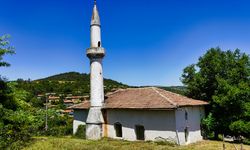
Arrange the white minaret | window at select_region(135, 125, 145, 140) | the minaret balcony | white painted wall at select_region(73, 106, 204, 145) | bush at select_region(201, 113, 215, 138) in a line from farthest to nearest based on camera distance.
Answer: bush at select_region(201, 113, 215, 138) → the minaret balcony → the white minaret → window at select_region(135, 125, 145, 140) → white painted wall at select_region(73, 106, 204, 145)

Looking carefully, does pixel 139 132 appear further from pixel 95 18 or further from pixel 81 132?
pixel 95 18

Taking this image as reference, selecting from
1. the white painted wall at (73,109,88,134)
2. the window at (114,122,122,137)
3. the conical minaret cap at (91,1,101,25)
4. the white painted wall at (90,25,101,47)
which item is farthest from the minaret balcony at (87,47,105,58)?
the window at (114,122,122,137)

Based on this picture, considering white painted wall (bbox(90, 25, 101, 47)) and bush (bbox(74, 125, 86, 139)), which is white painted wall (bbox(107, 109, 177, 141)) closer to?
bush (bbox(74, 125, 86, 139))

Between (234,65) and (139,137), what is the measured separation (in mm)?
11721

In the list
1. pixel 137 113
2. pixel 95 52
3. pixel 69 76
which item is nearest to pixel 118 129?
pixel 137 113

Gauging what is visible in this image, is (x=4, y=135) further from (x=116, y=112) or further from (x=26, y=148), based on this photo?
(x=116, y=112)

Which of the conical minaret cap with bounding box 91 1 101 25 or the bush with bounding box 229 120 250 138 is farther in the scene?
the conical minaret cap with bounding box 91 1 101 25

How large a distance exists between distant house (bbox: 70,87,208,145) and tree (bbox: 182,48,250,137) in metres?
1.92

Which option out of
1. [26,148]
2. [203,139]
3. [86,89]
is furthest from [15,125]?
[86,89]

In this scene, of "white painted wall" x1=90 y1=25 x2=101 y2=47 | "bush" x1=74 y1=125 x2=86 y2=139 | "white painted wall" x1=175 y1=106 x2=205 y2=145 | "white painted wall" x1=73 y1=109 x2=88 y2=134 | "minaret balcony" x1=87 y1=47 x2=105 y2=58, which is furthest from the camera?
"white painted wall" x1=73 y1=109 x2=88 y2=134

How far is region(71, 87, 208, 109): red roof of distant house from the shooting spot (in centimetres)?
2334

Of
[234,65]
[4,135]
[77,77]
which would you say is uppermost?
[77,77]

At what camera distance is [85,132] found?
28.5m

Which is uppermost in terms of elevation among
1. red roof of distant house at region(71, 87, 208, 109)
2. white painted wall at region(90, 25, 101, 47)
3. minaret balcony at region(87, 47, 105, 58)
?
white painted wall at region(90, 25, 101, 47)
